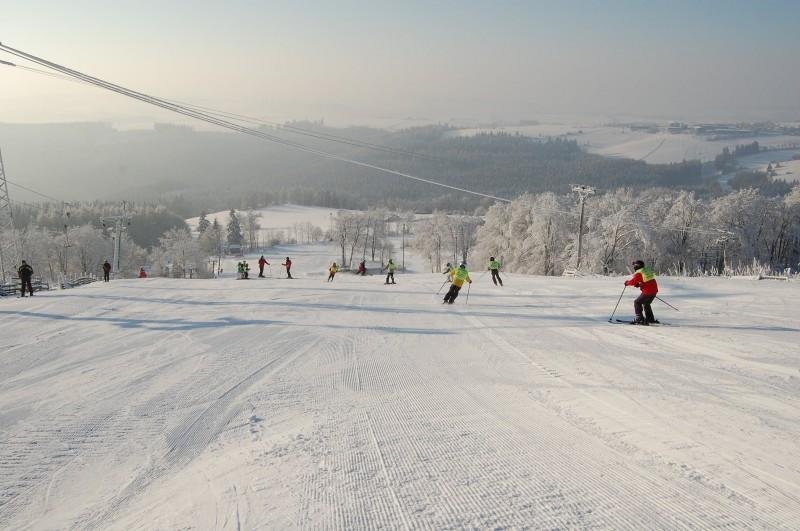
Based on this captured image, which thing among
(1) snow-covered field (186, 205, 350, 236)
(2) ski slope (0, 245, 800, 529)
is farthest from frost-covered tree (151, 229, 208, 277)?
(2) ski slope (0, 245, 800, 529)

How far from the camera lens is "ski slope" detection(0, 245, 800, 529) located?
3604 mm

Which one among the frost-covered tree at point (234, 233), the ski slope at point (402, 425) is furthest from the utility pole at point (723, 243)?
the frost-covered tree at point (234, 233)

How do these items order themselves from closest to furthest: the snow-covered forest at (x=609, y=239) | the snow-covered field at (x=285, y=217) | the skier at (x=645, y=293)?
the skier at (x=645, y=293)
the snow-covered forest at (x=609, y=239)
the snow-covered field at (x=285, y=217)

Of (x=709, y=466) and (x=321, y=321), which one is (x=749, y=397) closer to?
(x=709, y=466)

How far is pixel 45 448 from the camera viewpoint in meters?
5.09

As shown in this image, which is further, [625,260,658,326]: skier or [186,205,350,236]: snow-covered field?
[186,205,350,236]: snow-covered field

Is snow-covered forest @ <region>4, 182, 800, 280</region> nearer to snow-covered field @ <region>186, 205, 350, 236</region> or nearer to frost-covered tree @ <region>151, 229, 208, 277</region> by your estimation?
frost-covered tree @ <region>151, 229, 208, 277</region>

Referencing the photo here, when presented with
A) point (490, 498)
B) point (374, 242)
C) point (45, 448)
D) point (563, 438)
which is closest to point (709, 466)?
point (563, 438)

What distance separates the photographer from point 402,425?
5.27 m

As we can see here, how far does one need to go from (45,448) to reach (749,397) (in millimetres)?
8266

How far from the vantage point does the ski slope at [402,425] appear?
3.60m

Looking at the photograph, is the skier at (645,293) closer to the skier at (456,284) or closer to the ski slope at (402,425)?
the ski slope at (402,425)

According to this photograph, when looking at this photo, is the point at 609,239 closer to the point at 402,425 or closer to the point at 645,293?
the point at 645,293

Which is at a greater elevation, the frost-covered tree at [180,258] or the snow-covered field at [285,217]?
the snow-covered field at [285,217]
